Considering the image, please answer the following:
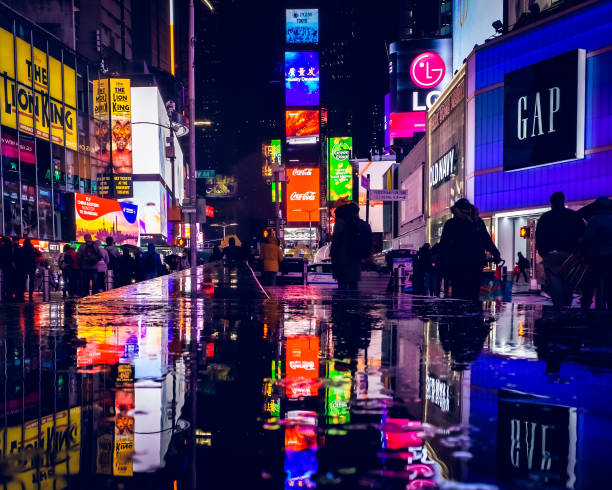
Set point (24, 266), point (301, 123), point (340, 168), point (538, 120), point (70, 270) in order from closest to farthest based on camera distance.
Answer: point (24, 266) → point (70, 270) → point (538, 120) → point (340, 168) → point (301, 123)

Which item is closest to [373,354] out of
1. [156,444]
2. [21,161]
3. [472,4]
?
[156,444]

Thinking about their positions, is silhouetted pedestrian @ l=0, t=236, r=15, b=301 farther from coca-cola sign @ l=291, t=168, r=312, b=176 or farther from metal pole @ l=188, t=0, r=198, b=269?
coca-cola sign @ l=291, t=168, r=312, b=176

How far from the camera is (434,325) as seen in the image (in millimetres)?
6594

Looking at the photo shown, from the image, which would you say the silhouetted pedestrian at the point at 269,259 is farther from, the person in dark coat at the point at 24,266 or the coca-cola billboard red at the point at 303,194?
the coca-cola billboard red at the point at 303,194

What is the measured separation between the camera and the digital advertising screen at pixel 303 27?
139125mm

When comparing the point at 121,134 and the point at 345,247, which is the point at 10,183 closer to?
the point at 121,134

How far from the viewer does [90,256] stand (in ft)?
62.8

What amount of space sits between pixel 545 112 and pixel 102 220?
1188 inches

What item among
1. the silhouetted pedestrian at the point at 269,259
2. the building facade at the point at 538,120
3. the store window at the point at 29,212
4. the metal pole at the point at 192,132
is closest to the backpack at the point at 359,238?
the silhouetted pedestrian at the point at 269,259

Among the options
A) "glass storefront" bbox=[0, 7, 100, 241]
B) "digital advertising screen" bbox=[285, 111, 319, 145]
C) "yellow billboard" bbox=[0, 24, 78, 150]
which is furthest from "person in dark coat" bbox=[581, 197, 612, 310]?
"digital advertising screen" bbox=[285, 111, 319, 145]

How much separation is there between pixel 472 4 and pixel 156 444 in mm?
52409

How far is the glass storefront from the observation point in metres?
37.1

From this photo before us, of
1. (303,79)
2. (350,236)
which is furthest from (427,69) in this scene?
(303,79)

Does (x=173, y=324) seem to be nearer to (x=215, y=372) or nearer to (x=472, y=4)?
(x=215, y=372)
